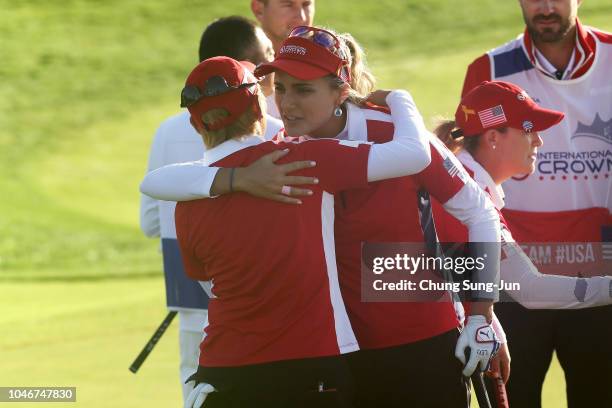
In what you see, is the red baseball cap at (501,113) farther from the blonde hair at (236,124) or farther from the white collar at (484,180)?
the blonde hair at (236,124)

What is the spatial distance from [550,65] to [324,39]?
5.44 feet

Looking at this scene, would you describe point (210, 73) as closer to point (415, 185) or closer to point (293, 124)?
point (293, 124)

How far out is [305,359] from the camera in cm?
321

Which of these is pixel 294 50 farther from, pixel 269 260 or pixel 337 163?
pixel 269 260

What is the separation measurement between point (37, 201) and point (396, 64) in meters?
8.38

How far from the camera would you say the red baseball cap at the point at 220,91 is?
327cm

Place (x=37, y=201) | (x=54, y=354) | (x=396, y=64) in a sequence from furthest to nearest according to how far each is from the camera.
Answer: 1. (x=396, y=64)
2. (x=37, y=201)
3. (x=54, y=354)

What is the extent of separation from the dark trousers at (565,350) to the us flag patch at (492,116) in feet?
3.24

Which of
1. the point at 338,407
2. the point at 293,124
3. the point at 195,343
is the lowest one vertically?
the point at 338,407

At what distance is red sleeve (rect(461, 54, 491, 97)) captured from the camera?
16.1ft

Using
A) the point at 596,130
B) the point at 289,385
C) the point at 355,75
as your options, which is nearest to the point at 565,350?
the point at 596,130

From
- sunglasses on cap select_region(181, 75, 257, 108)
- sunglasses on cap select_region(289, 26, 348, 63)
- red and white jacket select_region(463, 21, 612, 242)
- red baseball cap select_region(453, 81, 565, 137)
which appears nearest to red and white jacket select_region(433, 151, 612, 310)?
red baseball cap select_region(453, 81, 565, 137)

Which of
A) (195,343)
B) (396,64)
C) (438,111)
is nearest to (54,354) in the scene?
(195,343)

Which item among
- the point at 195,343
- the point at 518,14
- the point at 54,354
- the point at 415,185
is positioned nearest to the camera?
the point at 415,185
